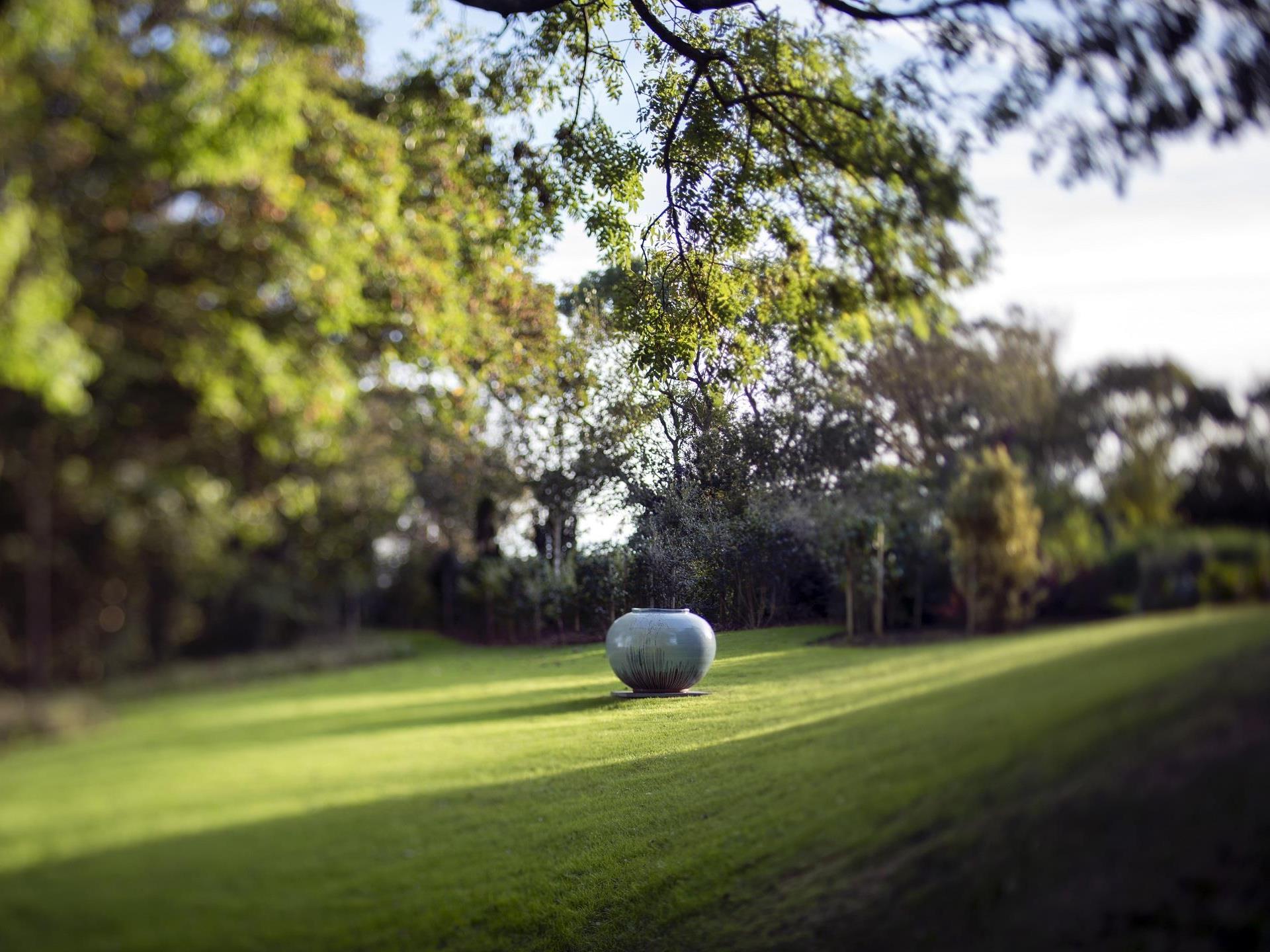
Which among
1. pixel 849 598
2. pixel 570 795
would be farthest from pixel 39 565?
pixel 570 795

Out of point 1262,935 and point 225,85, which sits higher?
point 225,85

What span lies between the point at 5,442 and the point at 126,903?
4.82ft

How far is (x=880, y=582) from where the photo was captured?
3602 millimetres

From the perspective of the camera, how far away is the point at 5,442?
2561mm

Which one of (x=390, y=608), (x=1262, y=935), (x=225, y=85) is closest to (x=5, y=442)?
(x=225, y=85)

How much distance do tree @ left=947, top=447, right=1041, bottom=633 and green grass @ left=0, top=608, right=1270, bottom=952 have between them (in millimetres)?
117

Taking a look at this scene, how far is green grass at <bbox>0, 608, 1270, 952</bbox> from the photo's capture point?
278cm

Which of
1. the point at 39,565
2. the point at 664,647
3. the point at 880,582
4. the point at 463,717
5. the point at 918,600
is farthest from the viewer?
the point at 463,717

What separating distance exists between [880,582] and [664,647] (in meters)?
0.87

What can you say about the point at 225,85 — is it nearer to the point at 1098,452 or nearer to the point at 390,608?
the point at 390,608

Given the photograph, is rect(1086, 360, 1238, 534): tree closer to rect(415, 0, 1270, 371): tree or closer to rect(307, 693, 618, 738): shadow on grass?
rect(415, 0, 1270, 371): tree

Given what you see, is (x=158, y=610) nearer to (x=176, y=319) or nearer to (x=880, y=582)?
(x=176, y=319)

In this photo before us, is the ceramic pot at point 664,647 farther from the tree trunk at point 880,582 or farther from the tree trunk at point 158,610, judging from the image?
the tree trunk at point 158,610

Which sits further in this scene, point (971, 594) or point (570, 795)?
point (570, 795)
